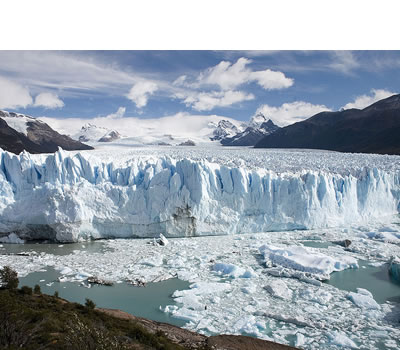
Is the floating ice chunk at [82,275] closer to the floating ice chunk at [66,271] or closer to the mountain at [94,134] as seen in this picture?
the floating ice chunk at [66,271]

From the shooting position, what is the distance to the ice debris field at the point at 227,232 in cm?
511

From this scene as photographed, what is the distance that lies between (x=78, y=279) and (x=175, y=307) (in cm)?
232

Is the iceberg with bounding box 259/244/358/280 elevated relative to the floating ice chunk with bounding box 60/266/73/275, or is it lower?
elevated

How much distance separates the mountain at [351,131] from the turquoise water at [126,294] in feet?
74.6

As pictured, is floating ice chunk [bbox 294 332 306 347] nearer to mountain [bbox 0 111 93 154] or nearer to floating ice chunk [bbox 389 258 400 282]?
floating ice chunk [bbox 389 258 400 282]

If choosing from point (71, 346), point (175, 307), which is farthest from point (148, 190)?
point (71, 346)

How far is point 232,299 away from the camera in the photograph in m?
5.54

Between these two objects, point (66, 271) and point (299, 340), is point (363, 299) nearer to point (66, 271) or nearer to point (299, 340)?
point (299, 340)

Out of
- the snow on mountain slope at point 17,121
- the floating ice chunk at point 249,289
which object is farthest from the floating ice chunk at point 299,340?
the snow on mountain slope at point 17,121

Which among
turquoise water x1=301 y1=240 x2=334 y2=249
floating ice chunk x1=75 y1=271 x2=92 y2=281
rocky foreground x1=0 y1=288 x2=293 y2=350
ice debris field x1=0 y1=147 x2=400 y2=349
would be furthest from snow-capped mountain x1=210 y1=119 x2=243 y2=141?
rocky foreground x1=0 y1=288 x2=293 y2=350

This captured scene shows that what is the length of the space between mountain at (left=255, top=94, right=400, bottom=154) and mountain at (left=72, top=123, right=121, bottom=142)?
43843mm

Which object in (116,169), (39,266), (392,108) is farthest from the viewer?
(392,108)

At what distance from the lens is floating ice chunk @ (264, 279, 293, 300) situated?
562 centimetres

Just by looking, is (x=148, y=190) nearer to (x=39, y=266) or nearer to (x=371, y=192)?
(x=39, y=266)
